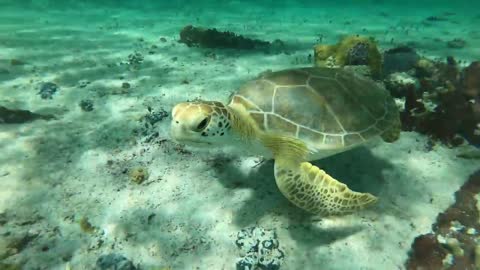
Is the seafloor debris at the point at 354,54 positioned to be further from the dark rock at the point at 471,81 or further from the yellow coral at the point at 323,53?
the dark rock at the point at 471,81

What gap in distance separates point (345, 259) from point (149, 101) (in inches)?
177

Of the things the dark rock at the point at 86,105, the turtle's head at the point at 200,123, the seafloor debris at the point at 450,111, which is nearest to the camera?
the turtle's head at the point at 200,123

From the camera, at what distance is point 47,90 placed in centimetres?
666

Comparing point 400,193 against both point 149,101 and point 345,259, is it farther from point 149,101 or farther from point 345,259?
point 149,101

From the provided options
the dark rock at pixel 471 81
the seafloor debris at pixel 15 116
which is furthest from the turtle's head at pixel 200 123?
the dark rock at pixel 471 81

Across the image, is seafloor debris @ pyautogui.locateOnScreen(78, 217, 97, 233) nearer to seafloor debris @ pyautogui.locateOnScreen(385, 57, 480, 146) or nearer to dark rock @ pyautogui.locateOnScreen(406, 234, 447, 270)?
dark rock @ pyautogui.locateOnScreen(406, 234, 447, 270)

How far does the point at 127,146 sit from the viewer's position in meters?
4.87

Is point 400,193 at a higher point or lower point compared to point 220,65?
lower

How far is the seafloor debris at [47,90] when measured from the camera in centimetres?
648

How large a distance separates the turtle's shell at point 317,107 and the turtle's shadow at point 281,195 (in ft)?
2.07

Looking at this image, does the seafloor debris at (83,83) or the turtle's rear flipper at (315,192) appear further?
the seafloor debris at (83,83)

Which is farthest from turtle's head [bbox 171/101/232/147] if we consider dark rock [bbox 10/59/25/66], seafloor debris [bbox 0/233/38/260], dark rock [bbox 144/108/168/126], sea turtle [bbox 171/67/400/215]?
dark rock [bbox 10/59/25/66]

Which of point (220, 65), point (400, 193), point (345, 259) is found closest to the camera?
point (345, 259)

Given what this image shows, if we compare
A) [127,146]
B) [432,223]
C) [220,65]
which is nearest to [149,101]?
[127,146]
